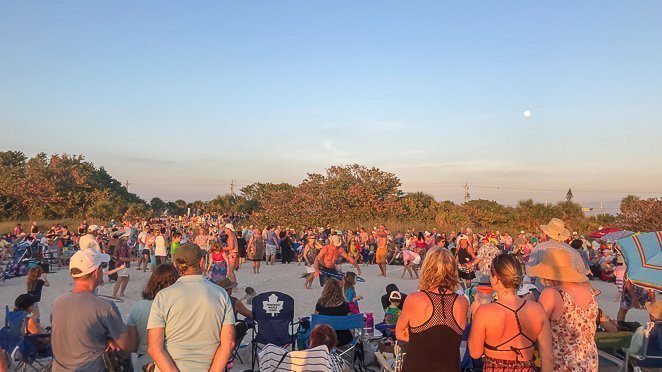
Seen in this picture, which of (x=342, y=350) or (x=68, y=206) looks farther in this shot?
(x=68, y=206)

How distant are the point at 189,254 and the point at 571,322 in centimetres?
259

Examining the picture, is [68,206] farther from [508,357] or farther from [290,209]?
[508,357]

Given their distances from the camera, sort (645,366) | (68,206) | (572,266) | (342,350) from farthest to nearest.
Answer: (68,206) < (342,350) < (645,366) < (572,266)

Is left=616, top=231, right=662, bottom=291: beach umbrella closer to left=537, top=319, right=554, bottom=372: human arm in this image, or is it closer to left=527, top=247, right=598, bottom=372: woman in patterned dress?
left=527, top=247, right=598, bottom=372: woman in patterned dress

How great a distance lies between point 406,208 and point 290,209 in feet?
28.9

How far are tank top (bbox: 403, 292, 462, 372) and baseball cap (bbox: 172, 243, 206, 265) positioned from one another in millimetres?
1396

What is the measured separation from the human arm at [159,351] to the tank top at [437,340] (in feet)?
4.71

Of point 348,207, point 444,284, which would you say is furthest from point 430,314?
point 348,207

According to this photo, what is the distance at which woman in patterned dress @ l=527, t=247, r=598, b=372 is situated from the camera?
340cm

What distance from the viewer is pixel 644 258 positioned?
16.6 feet

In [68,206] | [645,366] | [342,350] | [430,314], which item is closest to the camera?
[430,314]

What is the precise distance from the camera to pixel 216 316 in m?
2.88

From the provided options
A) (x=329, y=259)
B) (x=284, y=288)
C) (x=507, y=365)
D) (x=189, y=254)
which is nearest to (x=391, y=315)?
(x=507, y=365)

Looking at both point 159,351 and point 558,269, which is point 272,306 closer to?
point 159,351
